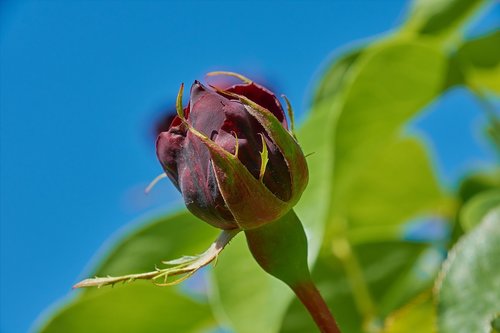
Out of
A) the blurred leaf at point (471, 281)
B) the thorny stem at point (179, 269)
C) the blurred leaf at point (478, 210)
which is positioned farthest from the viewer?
the blurred leaf at point (478, 210)

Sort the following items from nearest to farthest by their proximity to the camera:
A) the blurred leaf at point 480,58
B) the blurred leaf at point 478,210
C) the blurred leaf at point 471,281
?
the blurred leaf at point 471,281 → the blurred leaf at point 478,210 → the blurred leaf at point 480,58

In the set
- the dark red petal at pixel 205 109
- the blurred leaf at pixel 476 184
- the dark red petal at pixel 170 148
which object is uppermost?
the dark red petal at pixel 205 109

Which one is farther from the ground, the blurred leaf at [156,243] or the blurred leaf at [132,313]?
the blurred leaf at [156,243]

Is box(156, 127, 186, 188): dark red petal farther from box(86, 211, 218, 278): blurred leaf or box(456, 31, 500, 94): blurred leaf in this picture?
box(456, 31, 500, 94): blurred leaf

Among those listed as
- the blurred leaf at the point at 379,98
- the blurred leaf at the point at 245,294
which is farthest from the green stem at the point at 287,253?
the blurred leaf at the point at 379,98

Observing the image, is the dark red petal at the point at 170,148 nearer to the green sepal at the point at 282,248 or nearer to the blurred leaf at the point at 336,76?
the green sepal at the point at 282,248

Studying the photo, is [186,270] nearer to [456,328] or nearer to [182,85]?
[182,85]

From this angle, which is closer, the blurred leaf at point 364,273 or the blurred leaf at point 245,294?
the blurred leaf at point 245,294
